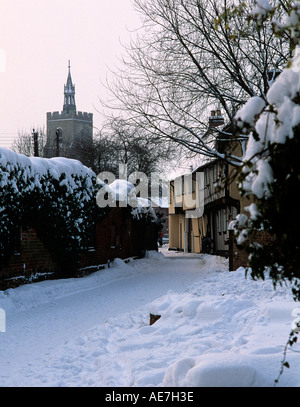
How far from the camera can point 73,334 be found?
8.30 metres

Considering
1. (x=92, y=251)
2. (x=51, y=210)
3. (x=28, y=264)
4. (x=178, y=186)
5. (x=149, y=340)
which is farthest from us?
(x=178, y=186)

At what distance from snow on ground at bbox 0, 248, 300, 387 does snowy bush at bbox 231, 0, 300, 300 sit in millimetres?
1734

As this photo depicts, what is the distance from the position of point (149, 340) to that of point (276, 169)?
16.1ft

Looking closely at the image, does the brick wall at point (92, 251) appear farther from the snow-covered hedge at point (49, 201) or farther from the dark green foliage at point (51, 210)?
the snow-covered hedge at point (49, 201)

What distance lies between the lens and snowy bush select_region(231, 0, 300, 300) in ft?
8.67

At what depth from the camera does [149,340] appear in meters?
7.08

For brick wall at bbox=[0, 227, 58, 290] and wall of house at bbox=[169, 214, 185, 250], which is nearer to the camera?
brick wall at bbox=[0, 227, 58, 290]

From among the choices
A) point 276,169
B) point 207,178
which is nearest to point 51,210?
point 276,169

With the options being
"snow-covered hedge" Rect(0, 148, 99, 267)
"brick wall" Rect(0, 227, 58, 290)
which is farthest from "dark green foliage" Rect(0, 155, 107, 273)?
"brick wall" Rect(0, 227, 58, 290)

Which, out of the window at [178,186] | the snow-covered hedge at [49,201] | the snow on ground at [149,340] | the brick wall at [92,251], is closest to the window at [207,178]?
the brick wall at [92,251]

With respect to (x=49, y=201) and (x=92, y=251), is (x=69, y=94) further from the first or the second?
(x=49, y=201)

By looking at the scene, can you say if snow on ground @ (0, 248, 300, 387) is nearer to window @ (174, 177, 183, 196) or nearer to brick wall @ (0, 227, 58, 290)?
brick wall @ (0, 227, 58, 290)
